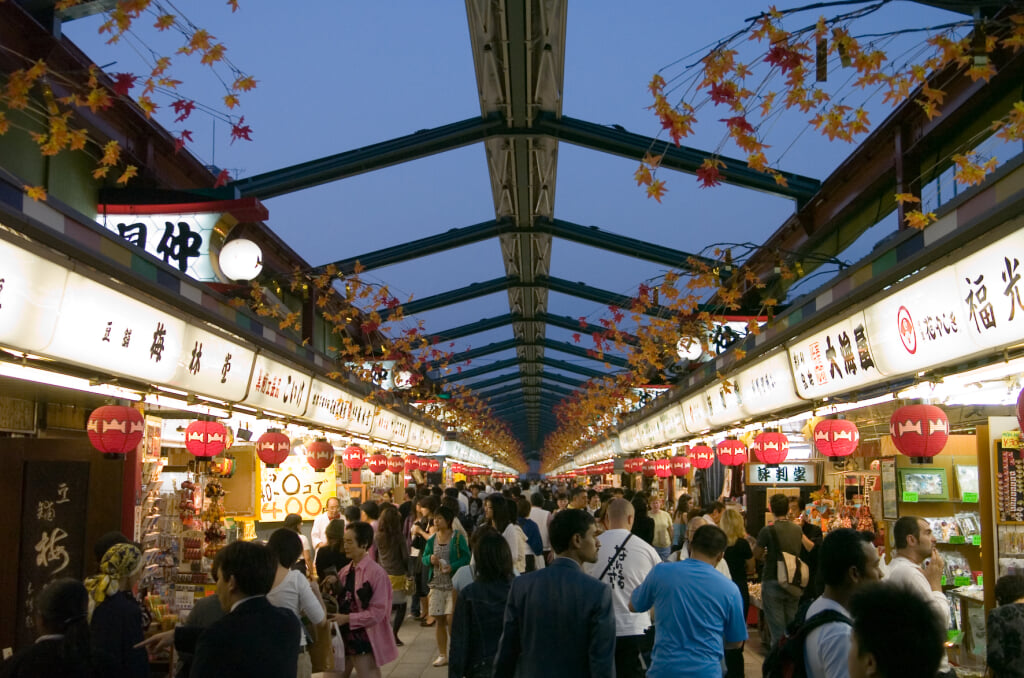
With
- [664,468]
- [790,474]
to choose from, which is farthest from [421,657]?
[664,468]

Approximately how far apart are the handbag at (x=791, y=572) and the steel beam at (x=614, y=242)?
23.6 ft

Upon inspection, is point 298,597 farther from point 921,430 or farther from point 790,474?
point 790,474

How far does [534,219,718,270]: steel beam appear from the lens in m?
16.1

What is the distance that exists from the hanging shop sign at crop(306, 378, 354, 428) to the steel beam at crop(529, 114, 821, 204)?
489 cm

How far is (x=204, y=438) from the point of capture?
406 inches

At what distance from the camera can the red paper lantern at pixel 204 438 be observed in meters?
10.3

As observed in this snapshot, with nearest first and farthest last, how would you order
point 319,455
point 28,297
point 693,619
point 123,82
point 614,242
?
point 28,297 < point 693,619 < point 123,82 < point 319,455 < point 614,242

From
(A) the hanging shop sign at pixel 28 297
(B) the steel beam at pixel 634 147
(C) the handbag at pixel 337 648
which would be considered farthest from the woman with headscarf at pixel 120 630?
(B) the steel beam at pixel 634 147

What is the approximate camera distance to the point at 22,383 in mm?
9164

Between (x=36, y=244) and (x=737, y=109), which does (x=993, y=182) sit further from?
(x=36, y=244)

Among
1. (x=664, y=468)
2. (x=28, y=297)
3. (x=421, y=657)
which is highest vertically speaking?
(x=28, y=297)

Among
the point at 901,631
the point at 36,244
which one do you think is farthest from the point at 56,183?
the point at 901,631

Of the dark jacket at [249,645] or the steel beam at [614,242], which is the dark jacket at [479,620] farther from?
the steel beam at [614,242]

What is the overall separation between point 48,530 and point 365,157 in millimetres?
6011
